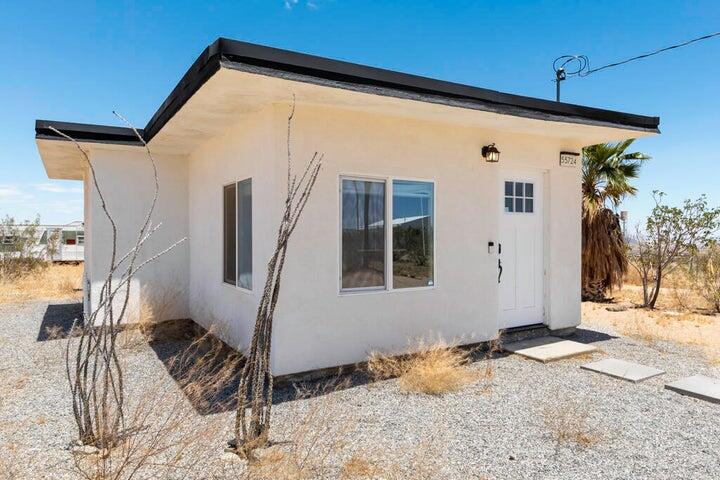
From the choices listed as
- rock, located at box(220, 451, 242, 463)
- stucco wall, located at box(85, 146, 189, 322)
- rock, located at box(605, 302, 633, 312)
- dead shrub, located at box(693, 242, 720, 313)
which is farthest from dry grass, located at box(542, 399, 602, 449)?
dead shrub, located at box(693, 242, 720, 313)

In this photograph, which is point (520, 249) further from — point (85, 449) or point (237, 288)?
Answer: point (85, 449)

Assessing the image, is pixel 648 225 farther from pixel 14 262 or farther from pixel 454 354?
pixel 14 262

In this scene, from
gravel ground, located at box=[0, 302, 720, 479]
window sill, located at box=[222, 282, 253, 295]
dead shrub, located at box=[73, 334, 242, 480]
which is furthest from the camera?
window sill, located at box=[222, 282, 253, 295]

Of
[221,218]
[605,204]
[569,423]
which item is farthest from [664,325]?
[221,218]

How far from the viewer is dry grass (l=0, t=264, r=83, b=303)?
12086mm

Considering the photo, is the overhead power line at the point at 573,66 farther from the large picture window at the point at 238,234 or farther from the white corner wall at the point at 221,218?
the large picture window at the point at 238,234

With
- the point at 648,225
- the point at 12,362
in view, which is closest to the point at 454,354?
the point at 12,362

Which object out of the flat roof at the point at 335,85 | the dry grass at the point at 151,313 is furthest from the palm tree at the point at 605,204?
the dry grass at the point at 151,313

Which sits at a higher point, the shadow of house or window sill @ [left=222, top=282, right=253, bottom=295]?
window sill @ [left=222, top=282, right=253, bottom=295]

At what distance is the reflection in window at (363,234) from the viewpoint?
545cm

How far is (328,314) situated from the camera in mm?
5246

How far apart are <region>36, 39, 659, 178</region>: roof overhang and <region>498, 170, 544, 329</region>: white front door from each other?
0.88 m

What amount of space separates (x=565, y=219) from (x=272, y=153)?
514 cm

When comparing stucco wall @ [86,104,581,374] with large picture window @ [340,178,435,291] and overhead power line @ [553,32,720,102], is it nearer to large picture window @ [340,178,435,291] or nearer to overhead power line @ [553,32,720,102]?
large picture window @ [340,178,435,291]
